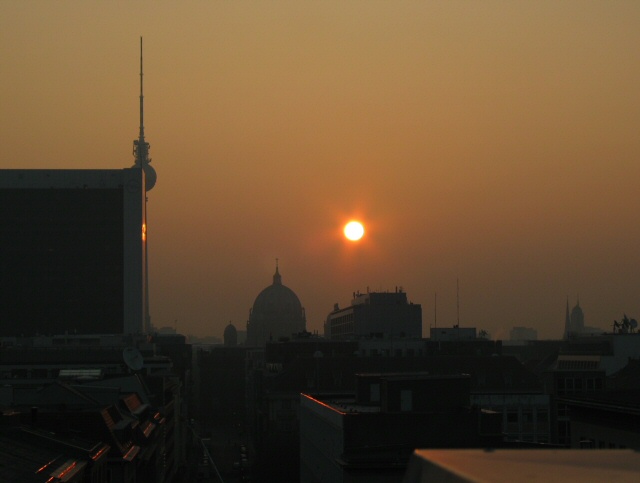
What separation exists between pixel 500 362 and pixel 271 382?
2693cm

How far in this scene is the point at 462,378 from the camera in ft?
234

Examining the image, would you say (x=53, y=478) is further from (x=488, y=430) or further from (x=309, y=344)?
(x=309, y=344)

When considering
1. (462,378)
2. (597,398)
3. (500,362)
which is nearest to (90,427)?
(462,378)

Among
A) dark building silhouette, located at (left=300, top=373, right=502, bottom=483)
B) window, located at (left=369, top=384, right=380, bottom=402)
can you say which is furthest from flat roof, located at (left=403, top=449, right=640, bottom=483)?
window, located at (left=369, top=384, right=380, bottom=402)

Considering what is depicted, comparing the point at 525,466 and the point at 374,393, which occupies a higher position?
the point at 525,466

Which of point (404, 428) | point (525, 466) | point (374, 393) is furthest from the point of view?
point (374, 393)

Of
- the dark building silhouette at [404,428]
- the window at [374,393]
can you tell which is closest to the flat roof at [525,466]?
the dark building silhouette at [404,428]

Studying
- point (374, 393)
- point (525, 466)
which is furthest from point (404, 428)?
point (525, 466)

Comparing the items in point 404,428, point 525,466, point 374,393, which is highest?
point 525,466

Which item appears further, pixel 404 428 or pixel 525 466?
pixel 404 428

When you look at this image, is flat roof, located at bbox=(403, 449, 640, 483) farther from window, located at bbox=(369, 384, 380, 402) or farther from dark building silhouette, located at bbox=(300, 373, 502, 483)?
window, located at bbox=(369, 384, 380, 402)

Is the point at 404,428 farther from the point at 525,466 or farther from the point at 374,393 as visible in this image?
the point at 525,466

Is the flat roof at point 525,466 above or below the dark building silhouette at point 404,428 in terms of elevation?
above

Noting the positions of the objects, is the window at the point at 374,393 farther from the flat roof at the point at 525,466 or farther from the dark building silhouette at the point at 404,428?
the flat roof at the point at 525,466
